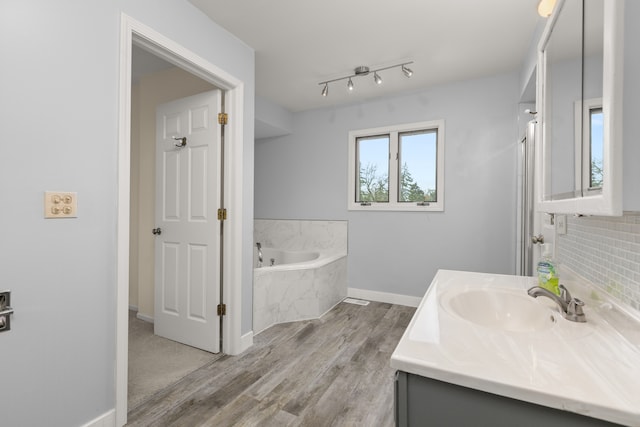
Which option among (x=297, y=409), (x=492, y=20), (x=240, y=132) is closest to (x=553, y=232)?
(x=492, y=20)

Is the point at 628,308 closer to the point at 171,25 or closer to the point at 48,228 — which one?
the point at 48,228

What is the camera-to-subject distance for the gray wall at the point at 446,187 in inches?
119

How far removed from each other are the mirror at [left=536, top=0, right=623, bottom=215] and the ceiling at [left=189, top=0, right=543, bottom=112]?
40.9 inches

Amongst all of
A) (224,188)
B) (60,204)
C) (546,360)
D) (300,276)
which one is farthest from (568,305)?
(300,276)

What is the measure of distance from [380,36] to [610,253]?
212 cm

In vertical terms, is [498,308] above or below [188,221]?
below

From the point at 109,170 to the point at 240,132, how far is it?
103cm

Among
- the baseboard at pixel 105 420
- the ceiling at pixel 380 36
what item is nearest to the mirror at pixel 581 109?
the ceiling at pixel 380 36

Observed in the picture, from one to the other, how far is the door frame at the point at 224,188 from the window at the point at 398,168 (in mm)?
1836

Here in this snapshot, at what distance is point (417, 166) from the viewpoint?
139 inches

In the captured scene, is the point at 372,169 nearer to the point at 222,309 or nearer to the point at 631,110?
the point at 222,309

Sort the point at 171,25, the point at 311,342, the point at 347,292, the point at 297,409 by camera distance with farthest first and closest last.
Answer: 1. the point at 347,292
2. the point at 311,342
3. the point at 171,25
4. the point at 297,409

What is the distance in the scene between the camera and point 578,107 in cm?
95

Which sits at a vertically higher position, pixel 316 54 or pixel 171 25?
pixel 316 54
